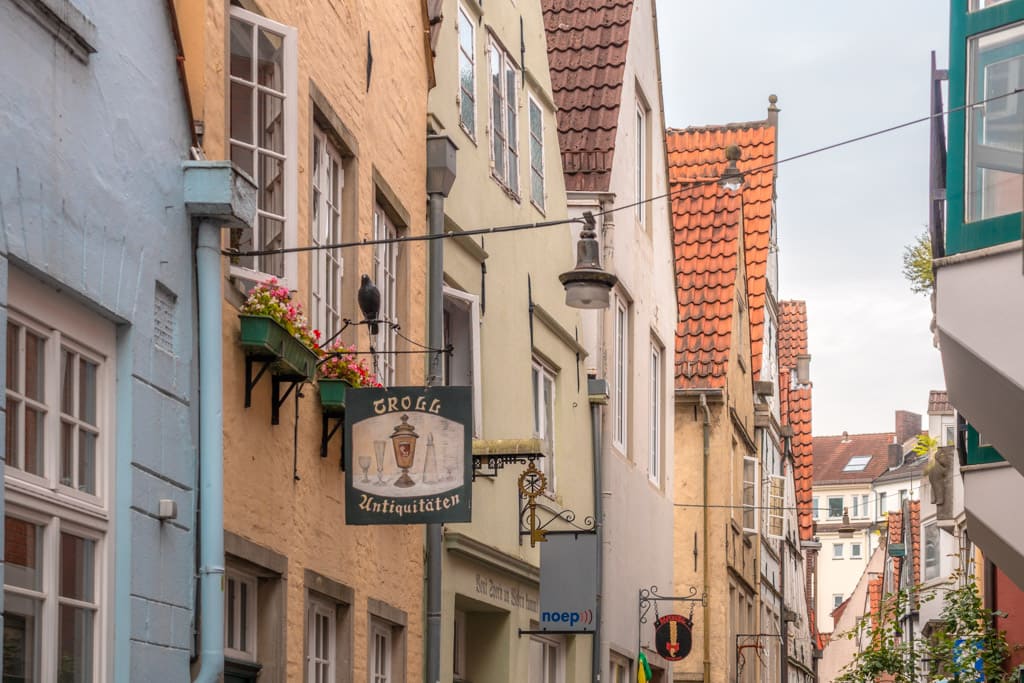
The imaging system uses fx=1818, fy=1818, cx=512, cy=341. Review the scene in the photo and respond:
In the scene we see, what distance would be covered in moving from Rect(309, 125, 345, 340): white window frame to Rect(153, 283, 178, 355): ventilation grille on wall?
6.74ft

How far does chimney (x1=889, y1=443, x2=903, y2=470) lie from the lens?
3629 inches

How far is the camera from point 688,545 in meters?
26.6

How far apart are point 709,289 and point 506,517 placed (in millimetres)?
12535

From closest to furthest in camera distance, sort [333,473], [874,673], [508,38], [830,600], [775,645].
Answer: [333,473], [508,38], [874,673], [775,645], [830,600]

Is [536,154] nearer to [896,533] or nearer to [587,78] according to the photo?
[587,78]

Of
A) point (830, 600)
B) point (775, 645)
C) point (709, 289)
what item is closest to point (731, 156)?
point (709, 289)

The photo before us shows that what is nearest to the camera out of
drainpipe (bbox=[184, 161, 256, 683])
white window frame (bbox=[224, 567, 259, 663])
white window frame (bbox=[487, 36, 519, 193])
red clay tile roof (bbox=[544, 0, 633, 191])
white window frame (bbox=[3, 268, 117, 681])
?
white window frame (bbox=[3, 268, 117, 681])

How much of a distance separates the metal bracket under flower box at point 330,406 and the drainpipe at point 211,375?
190cm

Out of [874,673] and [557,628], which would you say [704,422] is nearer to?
[874,673]

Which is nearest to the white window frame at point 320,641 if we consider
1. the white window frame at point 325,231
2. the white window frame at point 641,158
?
the white window frame at point 325,231

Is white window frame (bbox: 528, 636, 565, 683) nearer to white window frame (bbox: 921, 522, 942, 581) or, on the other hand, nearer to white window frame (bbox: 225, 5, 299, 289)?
white window frame (bbox: 225, 5, 299, 289)

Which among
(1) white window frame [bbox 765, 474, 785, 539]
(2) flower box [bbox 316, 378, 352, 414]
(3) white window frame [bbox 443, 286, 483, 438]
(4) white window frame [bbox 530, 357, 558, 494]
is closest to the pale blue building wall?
(2) flower box [bbox 316, 378, 352, 414]

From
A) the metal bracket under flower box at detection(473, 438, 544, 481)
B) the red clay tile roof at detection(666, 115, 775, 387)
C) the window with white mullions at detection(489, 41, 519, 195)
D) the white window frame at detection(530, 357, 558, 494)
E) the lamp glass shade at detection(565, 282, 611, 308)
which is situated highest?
the red clay tile roof at detection(666, 115, 775, 387)

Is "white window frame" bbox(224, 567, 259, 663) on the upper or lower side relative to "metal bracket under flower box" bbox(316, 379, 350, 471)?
lower
